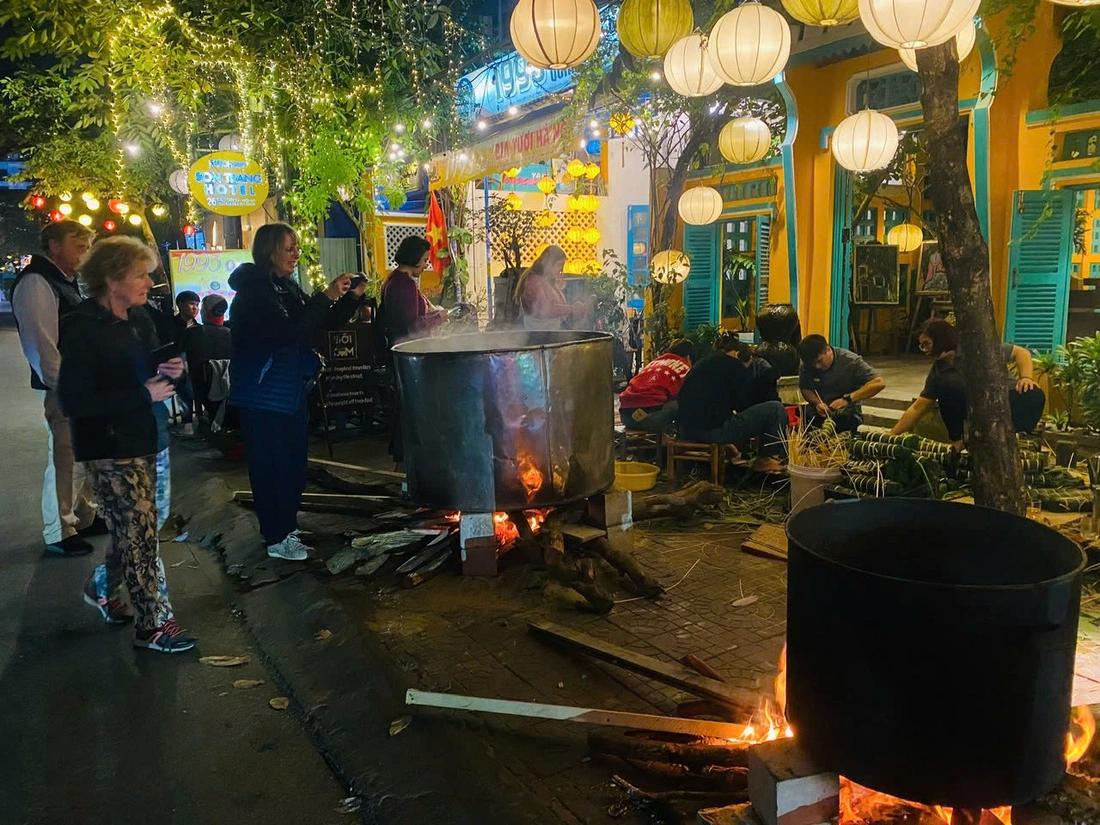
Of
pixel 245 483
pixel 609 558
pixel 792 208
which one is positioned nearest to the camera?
pixel 609 558

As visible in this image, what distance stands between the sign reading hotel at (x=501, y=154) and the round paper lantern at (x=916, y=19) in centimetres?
648

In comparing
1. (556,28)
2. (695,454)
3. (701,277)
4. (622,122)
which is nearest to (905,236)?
(701,277)

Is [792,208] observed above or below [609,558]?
above

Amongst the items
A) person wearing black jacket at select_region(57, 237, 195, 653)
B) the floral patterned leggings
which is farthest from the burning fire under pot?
the floral patterned leggings

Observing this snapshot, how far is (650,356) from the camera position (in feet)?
44.5

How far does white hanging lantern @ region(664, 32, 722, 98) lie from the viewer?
23.5 feet

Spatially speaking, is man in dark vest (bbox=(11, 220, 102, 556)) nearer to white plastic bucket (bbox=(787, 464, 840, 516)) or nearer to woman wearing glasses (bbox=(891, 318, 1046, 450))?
white plastic bucket (bbox=(787, 464, 840, 516))

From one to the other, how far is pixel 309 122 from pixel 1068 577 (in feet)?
38.6

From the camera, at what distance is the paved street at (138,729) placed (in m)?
3.23

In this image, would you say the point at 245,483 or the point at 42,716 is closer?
the point at 42,716

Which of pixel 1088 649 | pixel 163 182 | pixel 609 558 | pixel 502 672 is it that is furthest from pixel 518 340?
pixel 163 182

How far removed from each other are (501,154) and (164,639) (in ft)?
28.7

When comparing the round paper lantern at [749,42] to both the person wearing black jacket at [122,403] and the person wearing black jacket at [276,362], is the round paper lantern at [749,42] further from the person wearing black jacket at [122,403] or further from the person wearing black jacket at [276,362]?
the person wearing black jacket at [122,403]

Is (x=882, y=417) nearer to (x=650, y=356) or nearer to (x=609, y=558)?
(x=650, y=356)
